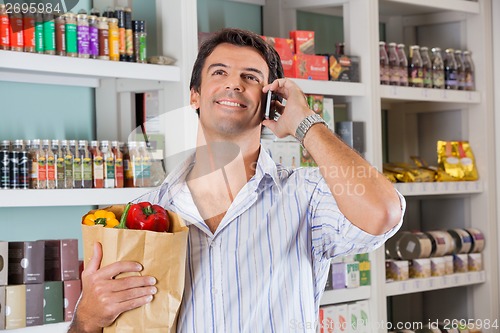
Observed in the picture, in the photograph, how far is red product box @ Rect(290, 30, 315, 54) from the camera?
11.9 feet

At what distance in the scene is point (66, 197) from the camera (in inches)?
113

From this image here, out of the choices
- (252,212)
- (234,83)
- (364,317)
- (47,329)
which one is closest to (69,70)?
(47,329)

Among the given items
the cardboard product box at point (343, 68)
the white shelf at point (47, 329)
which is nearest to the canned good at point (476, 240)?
the cardboard product box at point (343, 68)

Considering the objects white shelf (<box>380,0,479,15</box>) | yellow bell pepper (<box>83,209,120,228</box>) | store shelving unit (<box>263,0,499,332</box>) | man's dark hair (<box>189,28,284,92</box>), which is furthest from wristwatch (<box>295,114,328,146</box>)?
white shelf (<box>380,0,479,15</box>)

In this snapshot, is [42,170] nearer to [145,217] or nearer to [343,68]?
[145,217]

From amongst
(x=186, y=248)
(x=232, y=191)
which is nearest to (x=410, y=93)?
(x=232, y=191)

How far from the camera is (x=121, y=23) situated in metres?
3.06

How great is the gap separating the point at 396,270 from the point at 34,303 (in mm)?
1963

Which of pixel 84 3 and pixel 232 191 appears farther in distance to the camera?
pixel 84 3

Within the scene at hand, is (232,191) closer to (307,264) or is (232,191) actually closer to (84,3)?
(307,264)

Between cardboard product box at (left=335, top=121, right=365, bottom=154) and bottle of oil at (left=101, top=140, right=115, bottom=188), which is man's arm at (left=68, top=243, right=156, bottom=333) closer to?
bottle of oil at (left=101, top=140, right=115, bottom=188)

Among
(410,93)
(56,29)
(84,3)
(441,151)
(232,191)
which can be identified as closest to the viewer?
(232,191)

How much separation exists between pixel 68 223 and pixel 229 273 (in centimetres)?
158

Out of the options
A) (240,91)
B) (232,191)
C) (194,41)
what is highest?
(194,41)
